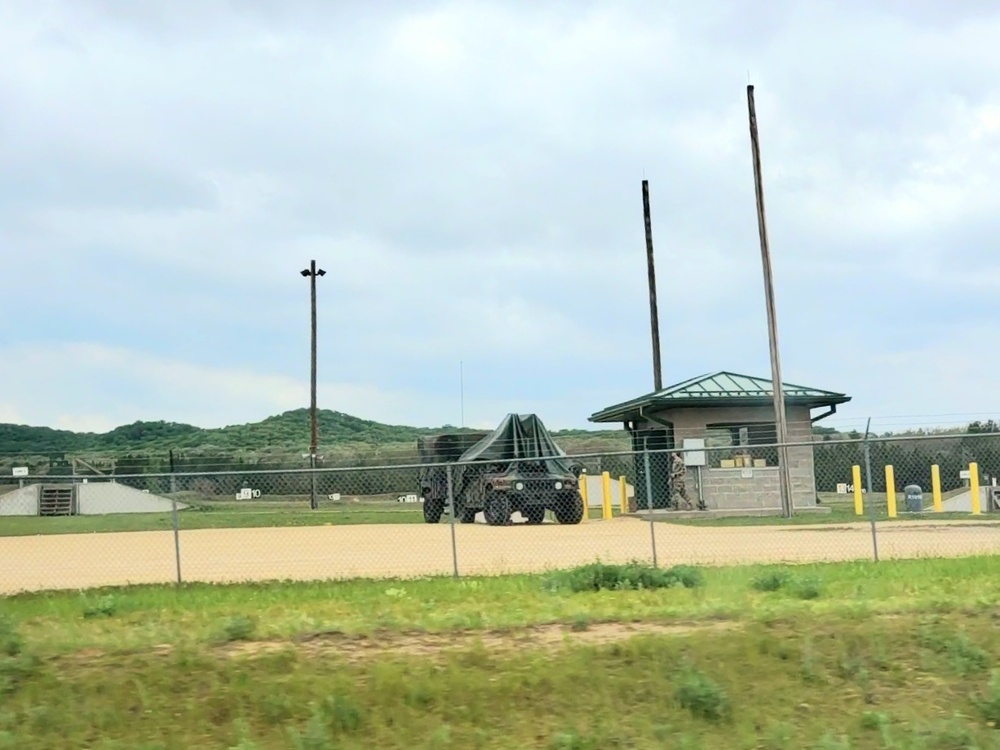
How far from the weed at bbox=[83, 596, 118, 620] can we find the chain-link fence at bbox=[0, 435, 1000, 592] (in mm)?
2904

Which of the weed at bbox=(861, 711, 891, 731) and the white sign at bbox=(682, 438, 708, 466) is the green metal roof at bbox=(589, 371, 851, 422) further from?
the weed at bbox=(861, 711, 891, 731)

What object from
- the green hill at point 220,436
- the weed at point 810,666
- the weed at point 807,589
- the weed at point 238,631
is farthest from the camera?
the green hill at point 220,436

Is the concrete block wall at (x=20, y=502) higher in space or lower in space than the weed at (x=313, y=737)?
higher

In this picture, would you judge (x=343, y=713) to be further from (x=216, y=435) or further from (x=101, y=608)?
(x=216, y=435)

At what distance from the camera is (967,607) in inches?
352

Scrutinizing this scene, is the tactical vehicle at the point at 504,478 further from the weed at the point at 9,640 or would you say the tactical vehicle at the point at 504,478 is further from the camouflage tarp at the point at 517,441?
the weed at the point at 9,640

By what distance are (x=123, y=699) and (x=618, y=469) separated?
29209mm

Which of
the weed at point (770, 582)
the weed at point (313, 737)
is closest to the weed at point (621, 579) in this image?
the weed at point (770, 582)

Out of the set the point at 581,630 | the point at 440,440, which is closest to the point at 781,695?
the point at 581,630

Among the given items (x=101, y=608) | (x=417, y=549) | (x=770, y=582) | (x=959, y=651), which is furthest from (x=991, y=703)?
(x=417, y=549)

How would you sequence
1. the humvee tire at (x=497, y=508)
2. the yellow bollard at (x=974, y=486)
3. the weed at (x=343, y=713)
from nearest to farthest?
the weed at (x=343, y=713) → the yellow bollard at (x=974, y=486) → the humvee tire at (x=497, y=508)

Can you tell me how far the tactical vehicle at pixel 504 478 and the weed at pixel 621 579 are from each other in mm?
10414

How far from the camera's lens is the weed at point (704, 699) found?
659 centimetres

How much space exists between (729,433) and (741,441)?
41 centimetres
